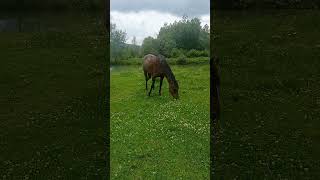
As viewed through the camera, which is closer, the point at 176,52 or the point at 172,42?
the point at 172,42

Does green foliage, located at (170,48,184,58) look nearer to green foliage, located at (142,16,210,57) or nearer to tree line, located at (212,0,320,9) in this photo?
green foliage, located at (142,16,210,57)

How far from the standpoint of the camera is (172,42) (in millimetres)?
26250

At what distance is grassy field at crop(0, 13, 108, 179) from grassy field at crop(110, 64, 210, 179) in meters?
0.73

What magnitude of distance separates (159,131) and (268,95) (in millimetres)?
8089

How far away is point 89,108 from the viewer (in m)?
20.8

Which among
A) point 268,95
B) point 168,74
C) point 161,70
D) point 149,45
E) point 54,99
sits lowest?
point 54,99

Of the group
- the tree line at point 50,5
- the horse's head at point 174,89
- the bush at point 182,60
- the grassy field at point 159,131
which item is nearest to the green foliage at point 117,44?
the grassy field at point 159,131

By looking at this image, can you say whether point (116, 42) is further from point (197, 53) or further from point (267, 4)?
point (267, 4)

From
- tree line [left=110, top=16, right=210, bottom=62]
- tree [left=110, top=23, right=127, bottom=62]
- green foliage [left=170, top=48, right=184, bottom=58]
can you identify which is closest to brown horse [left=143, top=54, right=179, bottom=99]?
tree line [left=110, top=16, right=210, bottom=62]

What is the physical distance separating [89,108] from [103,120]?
7.51ft

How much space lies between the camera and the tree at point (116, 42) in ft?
91.9

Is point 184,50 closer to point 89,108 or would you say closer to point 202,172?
point 89,108

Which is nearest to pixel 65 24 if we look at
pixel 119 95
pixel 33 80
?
pixel 33 80

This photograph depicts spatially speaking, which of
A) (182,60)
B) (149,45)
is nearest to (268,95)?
(149,45)
